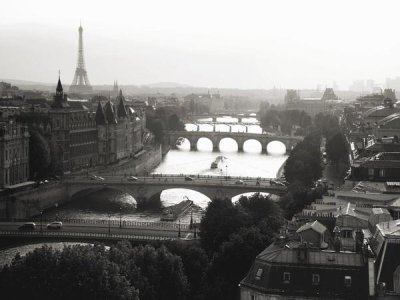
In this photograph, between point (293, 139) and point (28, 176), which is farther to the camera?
point (293, 139)

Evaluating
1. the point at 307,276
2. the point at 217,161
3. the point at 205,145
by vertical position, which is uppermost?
the point at 307,276

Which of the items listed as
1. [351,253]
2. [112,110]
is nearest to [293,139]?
[112,110]

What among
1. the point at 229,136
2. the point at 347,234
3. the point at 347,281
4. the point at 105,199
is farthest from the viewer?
the point at 229,136

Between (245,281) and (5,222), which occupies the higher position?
(245,281)

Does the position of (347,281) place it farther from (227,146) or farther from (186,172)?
(227,146)

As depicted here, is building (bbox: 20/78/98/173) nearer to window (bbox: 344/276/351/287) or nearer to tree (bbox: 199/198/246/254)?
tree (bbox: 199/198/246/254)

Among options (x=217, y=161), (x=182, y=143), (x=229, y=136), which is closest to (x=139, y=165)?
(x=217, y=161)

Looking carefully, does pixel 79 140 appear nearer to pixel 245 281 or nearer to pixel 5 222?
pixel 5 222
